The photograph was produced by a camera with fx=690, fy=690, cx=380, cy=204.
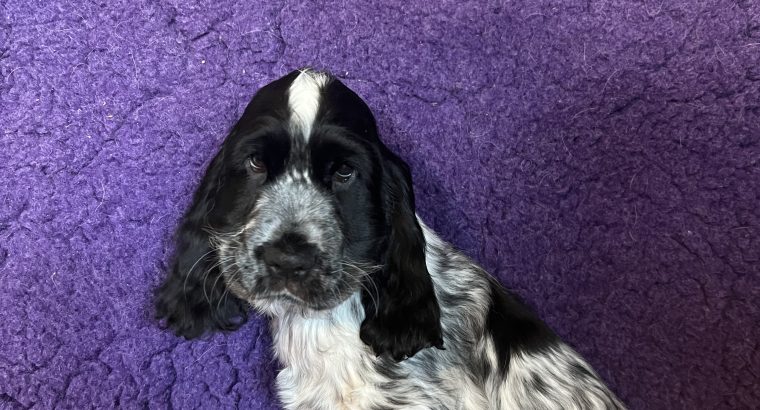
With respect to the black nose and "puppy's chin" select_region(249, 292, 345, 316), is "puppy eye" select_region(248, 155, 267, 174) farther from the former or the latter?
"puppy's chin" select_region(249, 292, 345, 316)

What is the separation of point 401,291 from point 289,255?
0.39 m

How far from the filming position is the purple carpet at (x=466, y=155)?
247 cm

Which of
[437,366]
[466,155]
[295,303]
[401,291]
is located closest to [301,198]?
[295,303]

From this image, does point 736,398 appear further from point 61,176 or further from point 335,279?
point 61,176

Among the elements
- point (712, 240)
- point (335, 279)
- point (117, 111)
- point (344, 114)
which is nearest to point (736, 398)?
point (712, 240)

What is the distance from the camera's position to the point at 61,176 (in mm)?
2463

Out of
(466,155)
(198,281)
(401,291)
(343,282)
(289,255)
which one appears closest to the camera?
(289,255)

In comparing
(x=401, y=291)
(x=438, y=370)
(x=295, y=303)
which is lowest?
(x=438, y=370)

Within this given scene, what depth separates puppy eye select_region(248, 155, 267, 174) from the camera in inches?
74.8

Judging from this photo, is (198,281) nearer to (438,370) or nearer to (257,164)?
(257,164)

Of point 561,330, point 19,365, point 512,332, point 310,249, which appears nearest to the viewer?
point 310,249

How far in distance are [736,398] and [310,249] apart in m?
1.74

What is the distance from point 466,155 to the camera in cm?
255

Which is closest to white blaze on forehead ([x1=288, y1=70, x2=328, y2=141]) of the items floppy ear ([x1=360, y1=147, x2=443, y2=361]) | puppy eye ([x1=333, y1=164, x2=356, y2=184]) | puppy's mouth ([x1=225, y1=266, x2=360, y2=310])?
puppy eye ([x1=333, y1=164, x2=356, y2=184])
